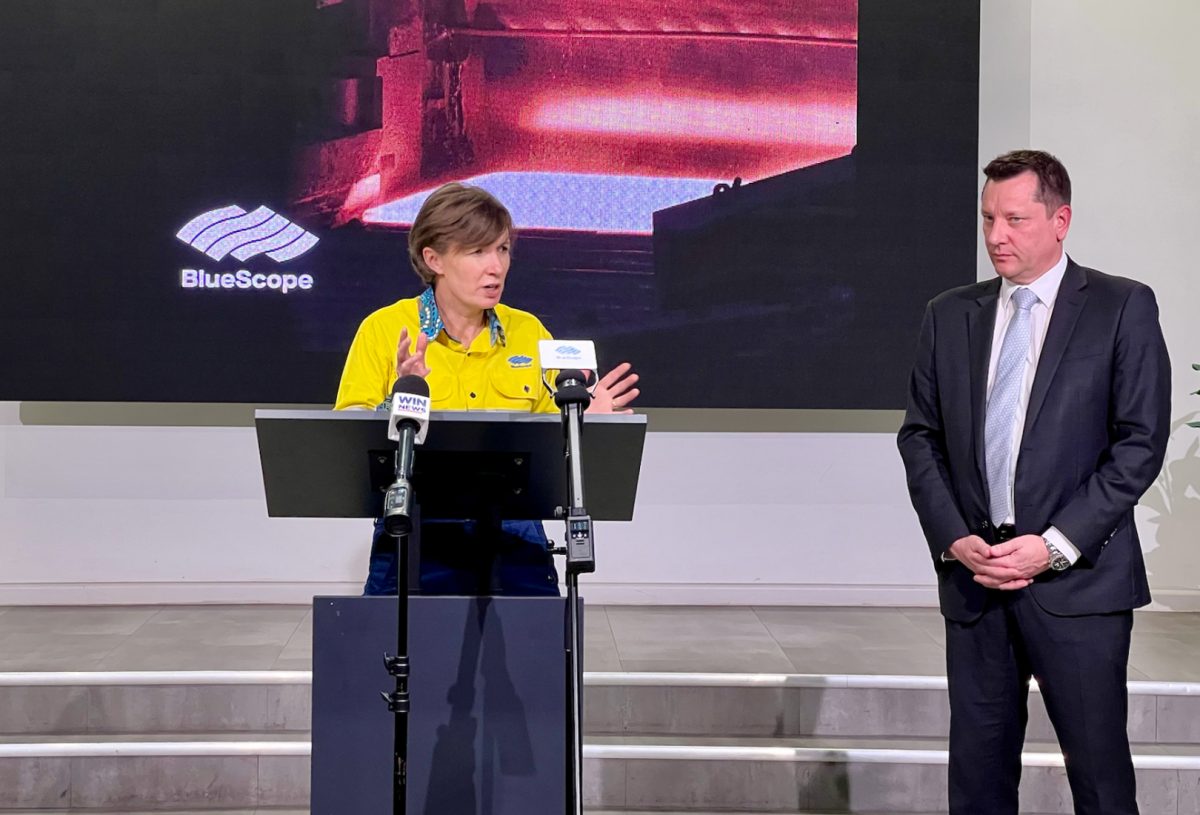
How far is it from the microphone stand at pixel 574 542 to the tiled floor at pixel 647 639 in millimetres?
2137

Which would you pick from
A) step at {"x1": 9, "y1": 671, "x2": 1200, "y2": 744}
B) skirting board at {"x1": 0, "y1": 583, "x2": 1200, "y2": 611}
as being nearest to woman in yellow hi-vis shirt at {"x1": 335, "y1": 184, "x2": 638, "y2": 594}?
step at {"x1": 9, "y1": 671, "x2": 1200, "y2": 744}

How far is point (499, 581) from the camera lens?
2.31 metres

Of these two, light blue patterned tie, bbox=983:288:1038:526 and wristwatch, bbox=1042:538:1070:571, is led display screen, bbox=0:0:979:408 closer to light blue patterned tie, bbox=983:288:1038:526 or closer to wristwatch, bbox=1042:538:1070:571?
light blue patterned tie, bbox=983:288:1038:526

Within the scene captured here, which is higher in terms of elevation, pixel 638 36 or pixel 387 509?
pixel 638 36

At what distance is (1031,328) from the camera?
267 centimetres

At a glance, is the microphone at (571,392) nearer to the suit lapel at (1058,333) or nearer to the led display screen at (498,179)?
the suit lapel at (1058,333)

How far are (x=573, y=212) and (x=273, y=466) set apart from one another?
317 cm

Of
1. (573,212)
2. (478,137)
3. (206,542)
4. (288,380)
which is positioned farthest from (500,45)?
(206,542)

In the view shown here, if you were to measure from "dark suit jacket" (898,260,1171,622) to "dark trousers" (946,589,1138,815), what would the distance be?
5cm

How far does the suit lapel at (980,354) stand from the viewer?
2.67 meters

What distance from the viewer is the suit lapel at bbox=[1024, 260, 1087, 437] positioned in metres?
2.59

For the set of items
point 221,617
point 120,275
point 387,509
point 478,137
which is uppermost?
point 478,137

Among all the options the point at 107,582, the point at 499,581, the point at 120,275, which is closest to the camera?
the point at 499,581

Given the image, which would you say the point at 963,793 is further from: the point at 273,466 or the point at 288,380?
the point at 288,380
